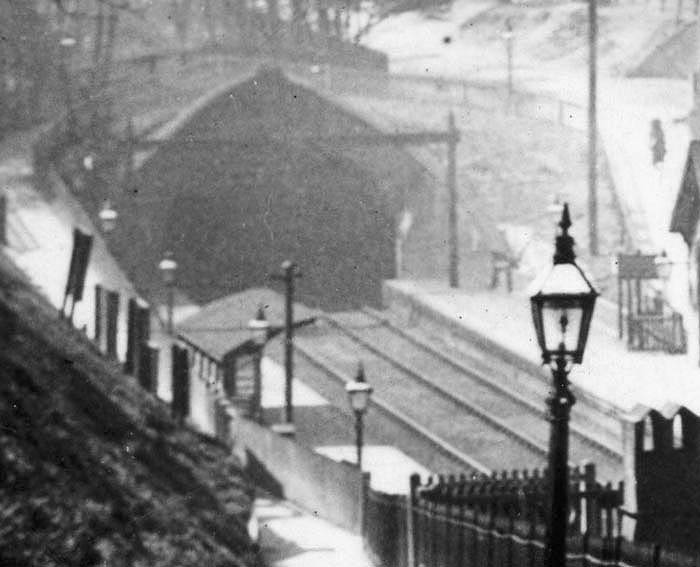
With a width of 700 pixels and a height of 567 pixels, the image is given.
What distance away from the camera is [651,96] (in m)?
55.8

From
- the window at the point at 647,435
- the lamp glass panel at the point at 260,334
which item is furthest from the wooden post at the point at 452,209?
the window at the point at 647,435

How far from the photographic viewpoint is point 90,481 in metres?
11.6

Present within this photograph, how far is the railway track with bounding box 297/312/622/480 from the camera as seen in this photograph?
2989 cm

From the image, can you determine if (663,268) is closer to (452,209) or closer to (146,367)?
(146,367)

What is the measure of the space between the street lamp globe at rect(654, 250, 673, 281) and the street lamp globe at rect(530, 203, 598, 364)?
21284 mm

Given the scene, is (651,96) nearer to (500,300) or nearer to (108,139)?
(500,300)

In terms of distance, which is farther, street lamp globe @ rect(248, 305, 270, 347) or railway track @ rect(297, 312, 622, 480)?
railway track @ rect(297, 312, 622, 480)

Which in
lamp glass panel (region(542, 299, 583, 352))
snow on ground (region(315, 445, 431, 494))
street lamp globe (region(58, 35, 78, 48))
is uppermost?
street lamp globe (region(58, 35, 78, 48))

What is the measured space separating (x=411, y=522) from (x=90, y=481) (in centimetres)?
556

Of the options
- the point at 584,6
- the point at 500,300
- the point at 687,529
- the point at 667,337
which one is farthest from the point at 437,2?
the point at 687,529

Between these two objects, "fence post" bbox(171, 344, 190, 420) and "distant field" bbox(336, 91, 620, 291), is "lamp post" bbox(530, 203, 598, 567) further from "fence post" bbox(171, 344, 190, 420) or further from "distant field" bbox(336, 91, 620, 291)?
"distant field" bbox(336, 91, 620, 291)

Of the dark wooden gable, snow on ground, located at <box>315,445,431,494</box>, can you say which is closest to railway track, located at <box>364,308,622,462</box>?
snow on ground, located at <box>315,445,431,494</box>

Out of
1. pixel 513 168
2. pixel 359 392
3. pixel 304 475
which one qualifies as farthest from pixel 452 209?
pixel 359 392

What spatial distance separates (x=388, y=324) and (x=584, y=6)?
31142 mm
